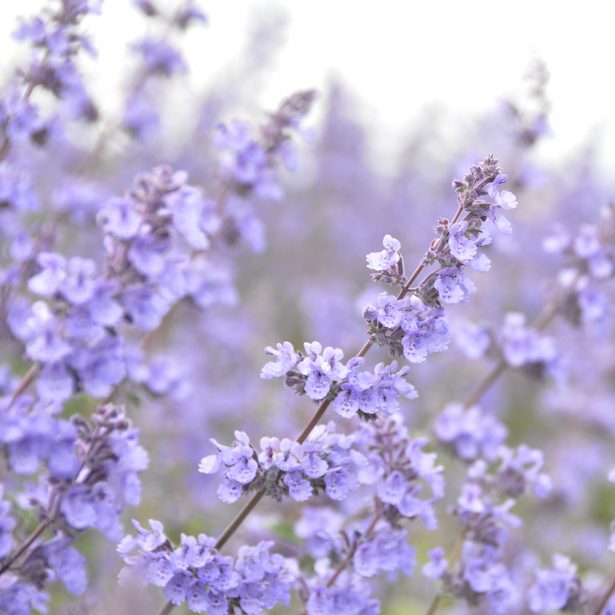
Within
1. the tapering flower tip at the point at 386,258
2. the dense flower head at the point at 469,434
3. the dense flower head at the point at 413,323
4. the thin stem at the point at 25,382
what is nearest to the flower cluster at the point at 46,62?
the thin stem at the point at 25,382

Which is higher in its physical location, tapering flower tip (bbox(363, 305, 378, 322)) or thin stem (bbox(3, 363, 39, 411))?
tapering flower tip (bbox(363, 305, 378, 322))

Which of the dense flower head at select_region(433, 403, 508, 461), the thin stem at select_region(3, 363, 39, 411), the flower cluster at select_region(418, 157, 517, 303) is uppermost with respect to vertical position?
the dense flower head at select_region(433, 403, 508, 461)

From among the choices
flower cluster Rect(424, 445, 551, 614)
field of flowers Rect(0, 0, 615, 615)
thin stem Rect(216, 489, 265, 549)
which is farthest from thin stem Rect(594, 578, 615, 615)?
thin stem Rect(216, 489, 265, 549)

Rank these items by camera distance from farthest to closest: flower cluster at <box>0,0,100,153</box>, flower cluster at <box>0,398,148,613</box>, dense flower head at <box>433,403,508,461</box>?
dense flower head at <box>433,403,508,461</box> < flower cluster at <box>0,0,100,153</box> < flower cluster at <box>0,398,148,613</box>

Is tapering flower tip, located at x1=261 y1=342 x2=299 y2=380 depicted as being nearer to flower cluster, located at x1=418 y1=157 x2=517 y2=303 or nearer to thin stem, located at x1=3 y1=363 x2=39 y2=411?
flower cluster, located at x1=418 y1=157 x2=517 y2=303

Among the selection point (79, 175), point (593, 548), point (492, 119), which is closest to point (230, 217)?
point (79, 175)

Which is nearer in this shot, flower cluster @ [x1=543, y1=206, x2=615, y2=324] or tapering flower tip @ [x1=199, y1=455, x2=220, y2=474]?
tapering flower tip @ [x1=199, y1=455, x2=220, y2=474]

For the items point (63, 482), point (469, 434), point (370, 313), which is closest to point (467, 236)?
point (370, 313)

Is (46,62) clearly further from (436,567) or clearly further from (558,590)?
(558,590)
